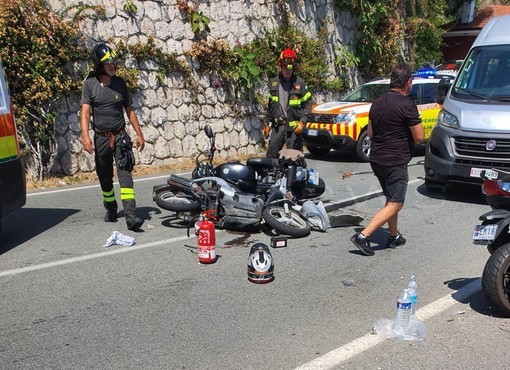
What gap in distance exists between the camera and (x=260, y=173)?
24.0ft

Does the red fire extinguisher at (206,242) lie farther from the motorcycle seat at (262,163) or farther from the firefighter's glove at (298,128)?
the firefighter's glove at (298,128)

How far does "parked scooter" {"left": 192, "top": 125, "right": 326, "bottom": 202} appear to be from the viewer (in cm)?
696

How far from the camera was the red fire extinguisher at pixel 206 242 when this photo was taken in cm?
558

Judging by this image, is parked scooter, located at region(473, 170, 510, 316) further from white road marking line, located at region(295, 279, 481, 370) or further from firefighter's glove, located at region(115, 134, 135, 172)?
firefighter's glove, located at region(115, 134, 135, 172)

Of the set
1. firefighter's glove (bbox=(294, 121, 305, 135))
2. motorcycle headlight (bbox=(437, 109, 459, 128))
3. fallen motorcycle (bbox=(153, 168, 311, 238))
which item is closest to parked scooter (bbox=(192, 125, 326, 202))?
fallen motorcycle (bbox=(153, 168, 311, 238))

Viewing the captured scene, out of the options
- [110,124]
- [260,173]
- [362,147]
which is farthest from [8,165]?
[362,147]

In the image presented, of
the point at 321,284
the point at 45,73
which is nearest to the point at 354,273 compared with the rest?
the point at 321,284

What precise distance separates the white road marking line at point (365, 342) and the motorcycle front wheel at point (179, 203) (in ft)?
10.1

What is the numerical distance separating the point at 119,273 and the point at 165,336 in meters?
1.49

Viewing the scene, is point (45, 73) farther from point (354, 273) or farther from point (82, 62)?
point (354, 273)

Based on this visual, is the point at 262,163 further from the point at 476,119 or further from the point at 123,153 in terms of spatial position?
the point at 476,119

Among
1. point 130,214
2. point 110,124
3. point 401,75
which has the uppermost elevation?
point 401,75

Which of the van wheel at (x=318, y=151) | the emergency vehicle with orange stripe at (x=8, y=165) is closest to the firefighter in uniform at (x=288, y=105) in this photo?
the van wheel at (x=318, y=151)

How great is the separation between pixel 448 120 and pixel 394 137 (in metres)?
3.12
